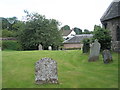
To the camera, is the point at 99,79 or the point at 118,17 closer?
the point at 99,79

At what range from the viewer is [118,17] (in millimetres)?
25609

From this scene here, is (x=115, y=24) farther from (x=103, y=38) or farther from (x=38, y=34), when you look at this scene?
(x=38, y=34)

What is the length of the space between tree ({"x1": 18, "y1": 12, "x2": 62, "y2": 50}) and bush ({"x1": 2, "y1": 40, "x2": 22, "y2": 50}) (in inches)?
89.9

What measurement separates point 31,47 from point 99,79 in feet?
122

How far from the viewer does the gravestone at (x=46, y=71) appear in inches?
469

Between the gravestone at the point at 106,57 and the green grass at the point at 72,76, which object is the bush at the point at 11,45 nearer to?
the green grass at the point at 72,76

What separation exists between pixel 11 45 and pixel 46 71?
41.5 metres

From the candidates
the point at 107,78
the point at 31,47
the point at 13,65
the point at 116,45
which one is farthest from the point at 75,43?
the point at 107,78

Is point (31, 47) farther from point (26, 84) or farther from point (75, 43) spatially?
point (26, 84)

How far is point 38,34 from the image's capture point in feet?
156

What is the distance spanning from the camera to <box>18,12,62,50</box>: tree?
155 feet

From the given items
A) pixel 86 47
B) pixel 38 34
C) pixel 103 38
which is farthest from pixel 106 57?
pixel 38 34

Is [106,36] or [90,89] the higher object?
[106,36]

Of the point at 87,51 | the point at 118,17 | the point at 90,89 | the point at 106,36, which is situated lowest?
the point at 90,89
